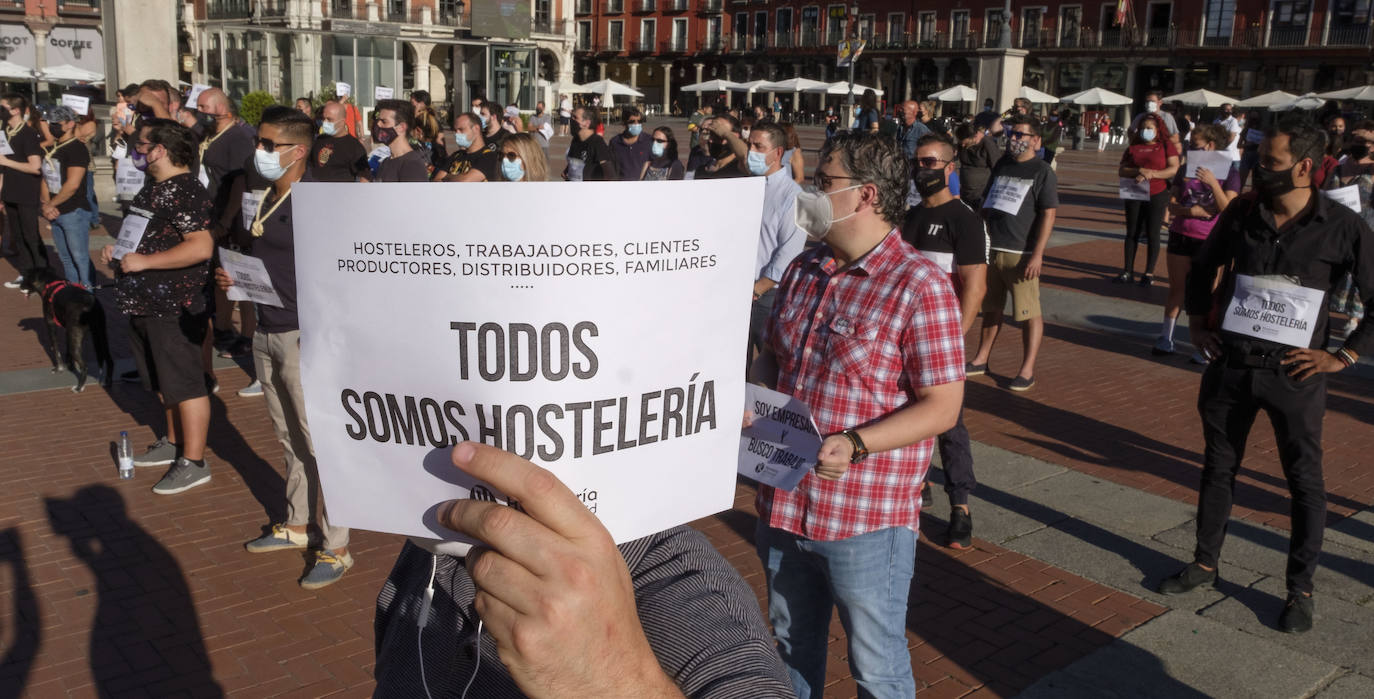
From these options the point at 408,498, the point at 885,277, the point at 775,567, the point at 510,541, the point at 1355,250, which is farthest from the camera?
the point at 1355,250

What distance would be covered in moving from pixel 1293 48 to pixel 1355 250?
5351 cm

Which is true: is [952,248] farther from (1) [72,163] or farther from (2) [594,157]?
(2) [594,157]

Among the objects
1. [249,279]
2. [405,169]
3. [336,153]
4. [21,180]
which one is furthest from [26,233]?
[249,279]

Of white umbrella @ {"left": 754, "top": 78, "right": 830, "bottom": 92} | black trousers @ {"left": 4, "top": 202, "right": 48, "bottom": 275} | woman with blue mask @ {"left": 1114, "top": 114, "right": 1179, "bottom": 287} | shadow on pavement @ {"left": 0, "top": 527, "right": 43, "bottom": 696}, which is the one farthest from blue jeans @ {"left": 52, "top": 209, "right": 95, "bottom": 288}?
white umbrella @ {"left": 754, "top": 78, "right": 830, "bottom": 92}

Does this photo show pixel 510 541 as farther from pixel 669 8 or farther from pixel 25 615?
pixel 669 8

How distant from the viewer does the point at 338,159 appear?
9117mm

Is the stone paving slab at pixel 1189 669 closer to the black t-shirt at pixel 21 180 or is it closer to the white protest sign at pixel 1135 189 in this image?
the white protest sign at pixel 1135 189

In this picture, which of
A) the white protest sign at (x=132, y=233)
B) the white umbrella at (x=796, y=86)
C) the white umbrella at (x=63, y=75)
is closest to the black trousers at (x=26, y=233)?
the white protest sign at (x=132, y=233)

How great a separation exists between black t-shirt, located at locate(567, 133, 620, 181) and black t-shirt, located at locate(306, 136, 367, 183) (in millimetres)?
3909

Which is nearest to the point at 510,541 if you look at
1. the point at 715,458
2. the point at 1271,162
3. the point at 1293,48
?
the point at 715,458

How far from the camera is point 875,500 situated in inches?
113

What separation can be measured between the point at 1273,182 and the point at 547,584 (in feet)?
12.9

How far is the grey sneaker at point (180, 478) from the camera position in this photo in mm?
Result: 5742

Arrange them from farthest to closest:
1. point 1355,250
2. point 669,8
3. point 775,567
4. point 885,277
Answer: point 669,8
point 1355,250
point 775,567
point 885,277
